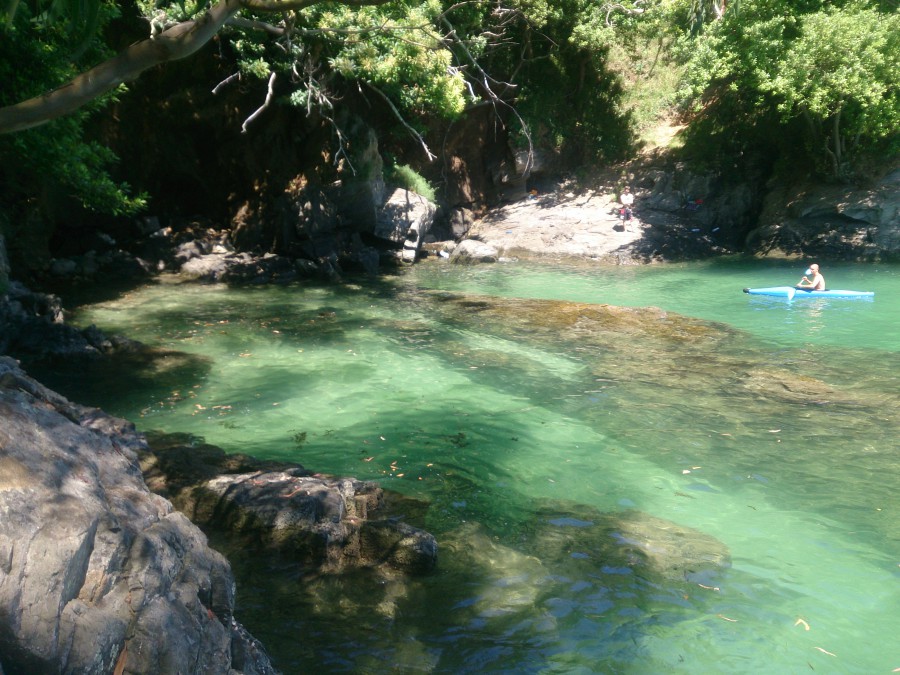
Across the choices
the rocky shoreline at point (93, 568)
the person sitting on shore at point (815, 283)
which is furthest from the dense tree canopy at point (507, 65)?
the person sitting on shore at point (815, 283)

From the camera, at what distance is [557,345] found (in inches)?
482

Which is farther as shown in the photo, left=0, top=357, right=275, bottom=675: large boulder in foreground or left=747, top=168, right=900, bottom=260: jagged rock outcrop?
left=747, top=168, right=900, bottom=260: jagged rock outcrop

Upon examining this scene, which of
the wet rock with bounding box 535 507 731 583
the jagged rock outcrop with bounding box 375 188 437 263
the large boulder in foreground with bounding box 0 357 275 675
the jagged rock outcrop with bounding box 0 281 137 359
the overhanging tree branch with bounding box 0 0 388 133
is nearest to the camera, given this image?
the large boulder in foreground with bounding box 0 357 275 675

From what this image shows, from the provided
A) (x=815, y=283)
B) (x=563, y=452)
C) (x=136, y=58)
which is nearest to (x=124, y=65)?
(x=136, y=58)

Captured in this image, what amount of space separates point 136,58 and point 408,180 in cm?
1724

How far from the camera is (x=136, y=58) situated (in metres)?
5.77

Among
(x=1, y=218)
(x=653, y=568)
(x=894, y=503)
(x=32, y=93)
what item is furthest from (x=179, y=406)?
(x=1, y=218)

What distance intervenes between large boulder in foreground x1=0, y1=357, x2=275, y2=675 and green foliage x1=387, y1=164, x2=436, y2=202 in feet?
64.6

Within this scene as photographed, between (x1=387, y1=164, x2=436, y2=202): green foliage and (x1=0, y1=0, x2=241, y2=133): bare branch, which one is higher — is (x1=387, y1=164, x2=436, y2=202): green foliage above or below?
below

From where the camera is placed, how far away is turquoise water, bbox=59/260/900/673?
4488 millimetres

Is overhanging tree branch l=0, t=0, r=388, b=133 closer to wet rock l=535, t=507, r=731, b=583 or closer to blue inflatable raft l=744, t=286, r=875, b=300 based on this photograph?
wet rock l=535, t=507, r=731, b=583

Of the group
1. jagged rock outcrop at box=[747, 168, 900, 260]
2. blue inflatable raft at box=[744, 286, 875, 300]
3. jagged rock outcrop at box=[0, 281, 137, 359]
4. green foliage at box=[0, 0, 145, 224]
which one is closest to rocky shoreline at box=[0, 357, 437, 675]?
jagged rock outcrop at box=[0, 281, 137, 359]

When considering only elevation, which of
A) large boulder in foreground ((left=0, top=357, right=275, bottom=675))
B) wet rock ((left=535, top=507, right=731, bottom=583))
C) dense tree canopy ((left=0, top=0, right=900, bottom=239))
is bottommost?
wet rock ((left=535, top=507, right=731, bottom=583))

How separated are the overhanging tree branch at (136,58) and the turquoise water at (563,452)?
11.5 ft
